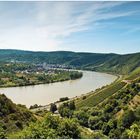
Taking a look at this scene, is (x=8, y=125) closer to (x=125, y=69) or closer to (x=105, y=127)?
(x=105, y=127)

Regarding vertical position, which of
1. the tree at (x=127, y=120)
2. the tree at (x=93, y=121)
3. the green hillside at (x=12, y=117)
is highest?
the green hillside at (x=12, y=117)

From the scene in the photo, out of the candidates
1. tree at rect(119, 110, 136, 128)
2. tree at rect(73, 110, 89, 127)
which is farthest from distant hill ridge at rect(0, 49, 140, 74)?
tree at rect(119, 110, 136, 128)

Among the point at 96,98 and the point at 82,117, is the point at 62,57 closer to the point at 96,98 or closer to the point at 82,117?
the point at 96,98

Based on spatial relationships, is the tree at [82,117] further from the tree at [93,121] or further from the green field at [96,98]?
the green field at [96,98]

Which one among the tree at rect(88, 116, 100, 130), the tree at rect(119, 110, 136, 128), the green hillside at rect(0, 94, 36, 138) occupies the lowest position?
the tree at rect(88, 116, 100, 130)

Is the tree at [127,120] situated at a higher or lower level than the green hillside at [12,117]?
lower

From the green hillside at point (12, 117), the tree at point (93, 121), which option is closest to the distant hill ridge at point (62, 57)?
the tree at point (93, 121)

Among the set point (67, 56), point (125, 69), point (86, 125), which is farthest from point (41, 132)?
point (67, 56)

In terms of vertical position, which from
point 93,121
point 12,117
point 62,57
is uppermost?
point 62,57

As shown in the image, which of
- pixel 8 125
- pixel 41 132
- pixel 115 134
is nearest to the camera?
pixel 41 132

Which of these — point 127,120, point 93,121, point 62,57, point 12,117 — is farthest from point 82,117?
point 62,57

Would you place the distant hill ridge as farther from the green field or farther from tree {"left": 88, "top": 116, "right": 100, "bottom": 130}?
tree {"left": 88, "top": 116, "right": 100, "bottom": 130}
